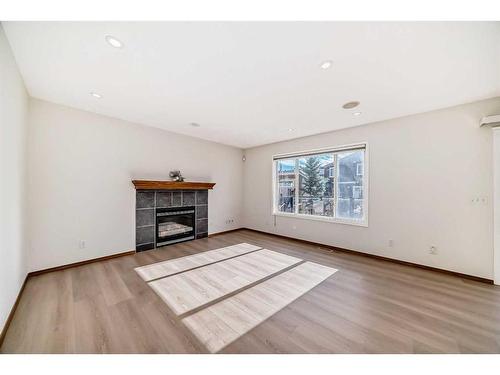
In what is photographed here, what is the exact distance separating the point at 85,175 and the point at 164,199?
1406mm

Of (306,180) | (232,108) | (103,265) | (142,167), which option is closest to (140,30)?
(232,108)

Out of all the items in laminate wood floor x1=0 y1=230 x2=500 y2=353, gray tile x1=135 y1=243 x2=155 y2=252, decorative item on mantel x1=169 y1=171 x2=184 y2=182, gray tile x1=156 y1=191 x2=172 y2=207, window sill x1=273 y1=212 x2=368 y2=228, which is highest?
decorative item on mantel x1=169 y1=171 x2=184 y2=182

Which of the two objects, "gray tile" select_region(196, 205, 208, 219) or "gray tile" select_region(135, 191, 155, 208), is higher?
"gray tile" select_region(135, 191, 155, 208)

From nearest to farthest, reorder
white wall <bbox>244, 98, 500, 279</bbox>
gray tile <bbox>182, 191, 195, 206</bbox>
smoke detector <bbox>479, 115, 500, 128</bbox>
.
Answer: smoke detector <bbox>479, 115, 500, 128</bbox> < white wall <bbox>244, 98, 500, 279</bbox> < gray tile <bbox>182, 191, 195, 206</bbox>

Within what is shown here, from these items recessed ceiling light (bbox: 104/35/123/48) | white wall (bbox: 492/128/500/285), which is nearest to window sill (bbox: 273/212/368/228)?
white wall (bbox: 492/128/500/285)

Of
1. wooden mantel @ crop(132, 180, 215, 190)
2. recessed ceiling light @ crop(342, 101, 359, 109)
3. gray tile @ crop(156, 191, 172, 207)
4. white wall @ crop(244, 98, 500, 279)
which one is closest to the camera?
white wall @ crop(244, 98, 500, 279)

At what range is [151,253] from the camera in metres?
3.69

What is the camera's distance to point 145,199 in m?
3.89

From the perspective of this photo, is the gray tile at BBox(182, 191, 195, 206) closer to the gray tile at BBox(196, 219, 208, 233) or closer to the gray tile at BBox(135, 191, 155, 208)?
the gray tile at BBox(196, 219, 208, 233)

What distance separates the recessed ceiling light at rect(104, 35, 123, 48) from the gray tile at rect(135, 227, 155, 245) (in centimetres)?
314

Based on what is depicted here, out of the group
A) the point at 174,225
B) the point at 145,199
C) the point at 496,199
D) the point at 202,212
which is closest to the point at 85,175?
the point at 145,199

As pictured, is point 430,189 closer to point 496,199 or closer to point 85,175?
point 496,199

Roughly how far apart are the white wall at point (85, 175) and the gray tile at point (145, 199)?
9 cm

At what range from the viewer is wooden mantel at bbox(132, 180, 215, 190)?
3686 millimetres
